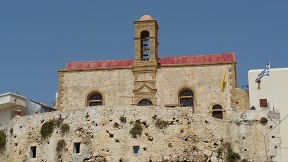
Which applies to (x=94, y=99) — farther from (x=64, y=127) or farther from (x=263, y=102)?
(x=263, y=102)

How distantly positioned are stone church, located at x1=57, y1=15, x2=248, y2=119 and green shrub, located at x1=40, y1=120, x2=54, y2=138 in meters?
7.42

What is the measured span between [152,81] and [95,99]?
4959mm

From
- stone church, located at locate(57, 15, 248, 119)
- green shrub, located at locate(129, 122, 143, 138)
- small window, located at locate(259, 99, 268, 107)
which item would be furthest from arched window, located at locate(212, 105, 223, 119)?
green shrub, located at locate(129, 122, 143, 138)

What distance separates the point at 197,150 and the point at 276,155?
5.52 meters

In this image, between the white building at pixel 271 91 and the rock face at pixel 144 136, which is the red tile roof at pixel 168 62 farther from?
the rock face at pixel 144 136

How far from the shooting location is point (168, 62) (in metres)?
46.2

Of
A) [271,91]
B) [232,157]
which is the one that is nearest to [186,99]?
[271,91]

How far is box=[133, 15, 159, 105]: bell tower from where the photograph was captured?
44.6 m

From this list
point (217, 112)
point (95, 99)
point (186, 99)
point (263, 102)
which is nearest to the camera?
point (263, 102)

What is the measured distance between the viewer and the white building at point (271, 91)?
3997 cm

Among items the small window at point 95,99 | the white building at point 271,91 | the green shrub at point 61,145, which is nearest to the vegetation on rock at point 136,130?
the green shrub at point 61,145

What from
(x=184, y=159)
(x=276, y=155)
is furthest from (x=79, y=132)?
(x=276, y=155)

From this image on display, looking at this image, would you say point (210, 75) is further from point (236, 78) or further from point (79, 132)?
point (79, 132)

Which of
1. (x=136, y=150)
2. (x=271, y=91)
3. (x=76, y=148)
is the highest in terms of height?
(x=271, y=91)
